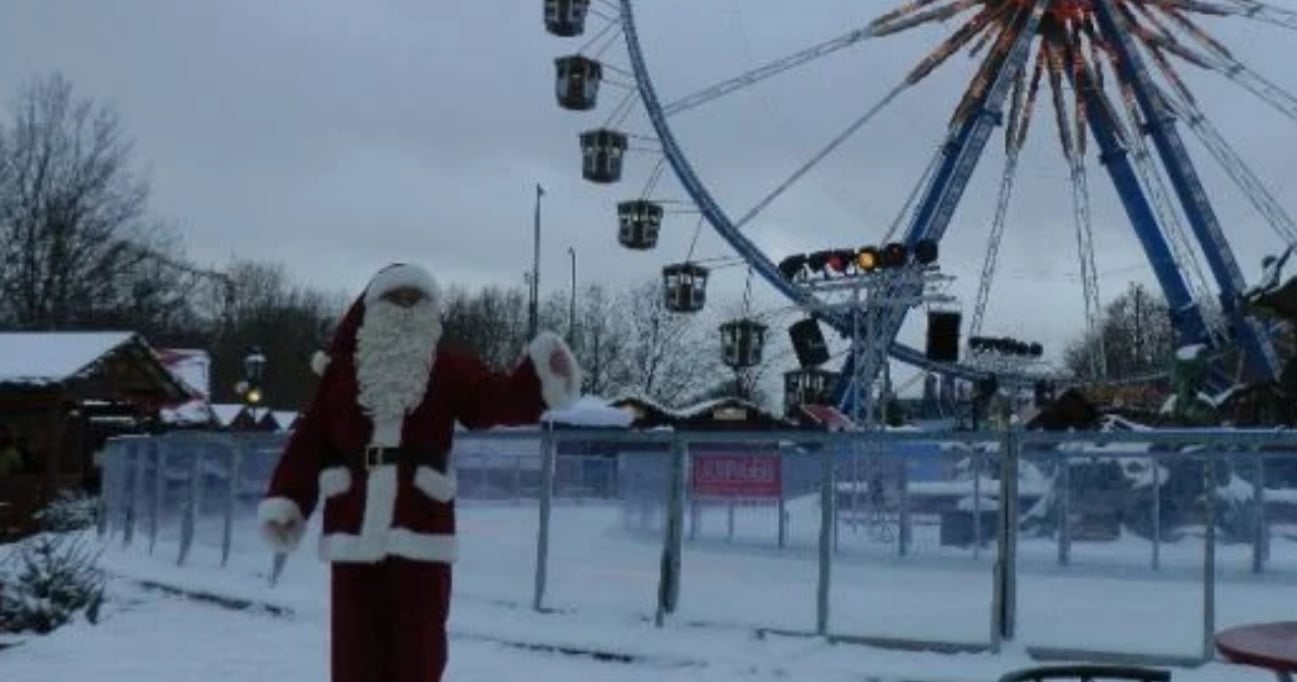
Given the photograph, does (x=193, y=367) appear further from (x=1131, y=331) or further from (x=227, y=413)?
(x=1131, y=331)

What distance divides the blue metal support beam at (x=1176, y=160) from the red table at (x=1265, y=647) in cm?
2463

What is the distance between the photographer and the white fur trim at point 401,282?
607 cm

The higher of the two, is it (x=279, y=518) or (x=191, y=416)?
(x=191, y=416)

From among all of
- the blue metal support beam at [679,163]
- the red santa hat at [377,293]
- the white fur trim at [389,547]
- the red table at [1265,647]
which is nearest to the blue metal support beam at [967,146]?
the blue metal support beam at [679,163]

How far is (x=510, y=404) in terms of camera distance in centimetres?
591

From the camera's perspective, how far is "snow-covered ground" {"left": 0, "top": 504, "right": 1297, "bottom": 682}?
9523mm

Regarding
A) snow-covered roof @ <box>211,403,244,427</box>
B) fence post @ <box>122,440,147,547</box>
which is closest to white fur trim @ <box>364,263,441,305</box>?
fence post @ <box>122,440,147,547</box>

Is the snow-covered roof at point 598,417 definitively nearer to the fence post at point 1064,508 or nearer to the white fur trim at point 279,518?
the fence post at point 1064,508

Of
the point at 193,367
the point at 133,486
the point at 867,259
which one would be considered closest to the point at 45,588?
the point at 133,486

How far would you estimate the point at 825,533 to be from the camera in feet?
35.9

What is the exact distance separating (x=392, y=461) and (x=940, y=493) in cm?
848

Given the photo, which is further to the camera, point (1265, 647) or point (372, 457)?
point (372, 457)

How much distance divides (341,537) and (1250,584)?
676 centimetres

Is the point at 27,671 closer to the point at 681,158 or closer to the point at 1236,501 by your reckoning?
the point at 1236,501
